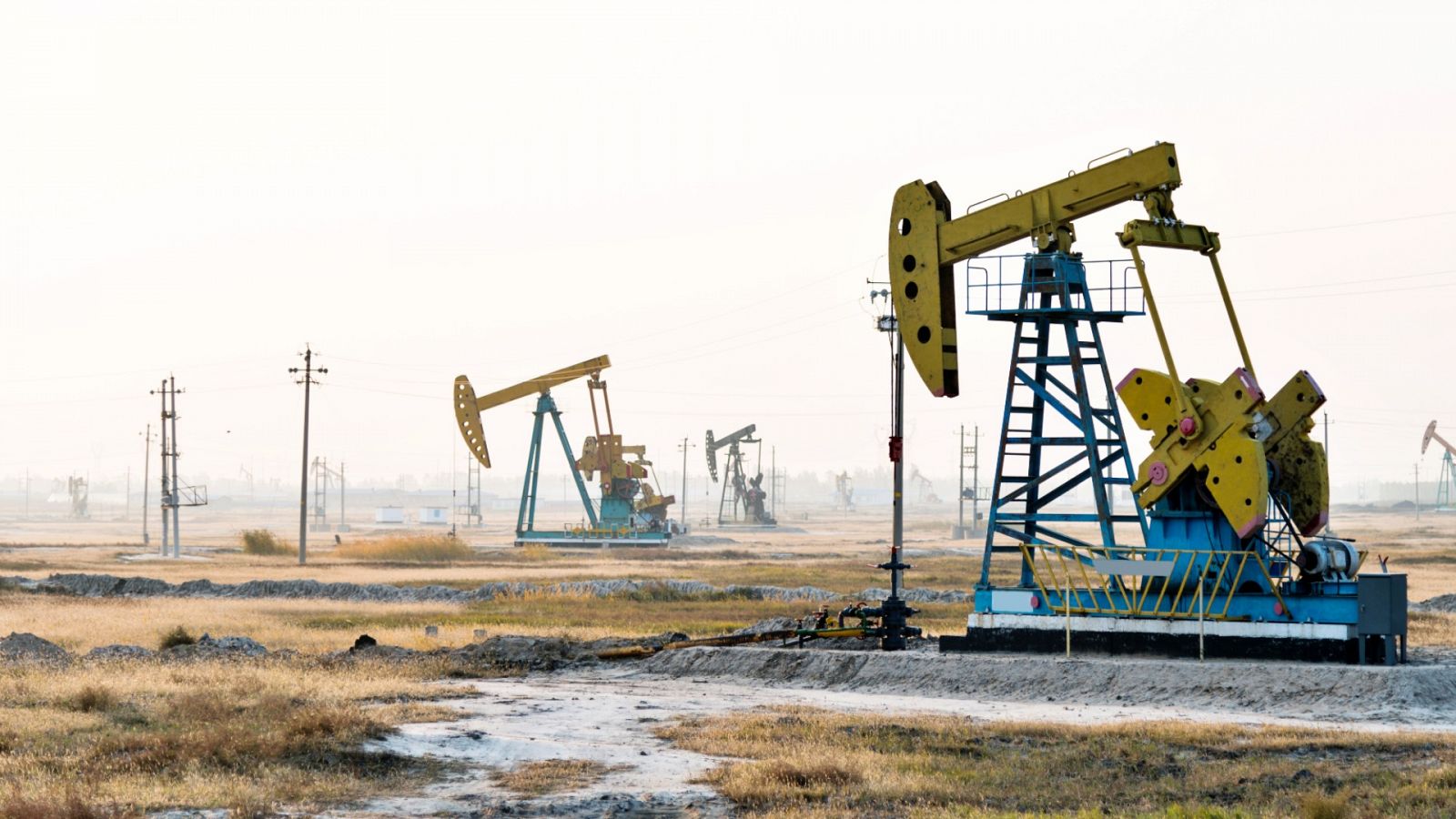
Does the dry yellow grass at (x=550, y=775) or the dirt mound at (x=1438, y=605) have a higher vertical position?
the dirt mound at (x=1438, y=605)

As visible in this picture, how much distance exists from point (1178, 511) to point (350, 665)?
34.9 feet

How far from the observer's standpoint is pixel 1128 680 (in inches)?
762

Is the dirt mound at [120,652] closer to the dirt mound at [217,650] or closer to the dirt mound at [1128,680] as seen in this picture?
the dirt mound at [217,650]

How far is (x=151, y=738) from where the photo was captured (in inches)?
583

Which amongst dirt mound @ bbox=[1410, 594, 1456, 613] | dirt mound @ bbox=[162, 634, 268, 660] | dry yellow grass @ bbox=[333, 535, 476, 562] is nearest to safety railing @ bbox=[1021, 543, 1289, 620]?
dirt mound @ bbox=[162, 634, 268, 660]

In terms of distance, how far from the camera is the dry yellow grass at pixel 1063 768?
12289mm

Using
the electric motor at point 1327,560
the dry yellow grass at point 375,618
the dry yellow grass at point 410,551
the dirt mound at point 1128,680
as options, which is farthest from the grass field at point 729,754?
the dry yellow grass at point 410,551

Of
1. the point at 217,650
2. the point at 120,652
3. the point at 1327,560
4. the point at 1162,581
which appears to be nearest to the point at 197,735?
the point at 217,650

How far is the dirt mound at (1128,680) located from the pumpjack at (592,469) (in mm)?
44334

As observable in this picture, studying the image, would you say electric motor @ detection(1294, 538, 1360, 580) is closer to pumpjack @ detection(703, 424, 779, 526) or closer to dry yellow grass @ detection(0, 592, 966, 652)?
dry yellow grass @ detection(0, 592, 966, 652)

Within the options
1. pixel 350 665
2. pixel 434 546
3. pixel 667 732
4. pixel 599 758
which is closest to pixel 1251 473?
pixel 667 732

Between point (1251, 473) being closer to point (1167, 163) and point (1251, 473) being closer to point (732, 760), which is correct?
point (1167, 163)

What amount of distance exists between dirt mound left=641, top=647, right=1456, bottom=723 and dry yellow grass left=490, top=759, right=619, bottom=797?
6.78 meters

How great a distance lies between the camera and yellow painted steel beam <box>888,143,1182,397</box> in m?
21.2
